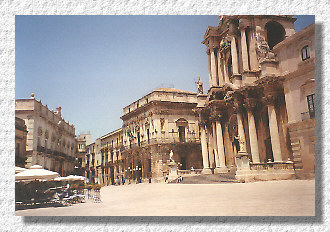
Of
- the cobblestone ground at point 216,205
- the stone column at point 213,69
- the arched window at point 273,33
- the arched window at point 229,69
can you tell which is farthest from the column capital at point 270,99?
the cobblestone ground at point 216,205

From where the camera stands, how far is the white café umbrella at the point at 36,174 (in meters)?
7.84

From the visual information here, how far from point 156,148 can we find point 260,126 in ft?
38.6

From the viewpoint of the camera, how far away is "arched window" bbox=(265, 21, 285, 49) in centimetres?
1727

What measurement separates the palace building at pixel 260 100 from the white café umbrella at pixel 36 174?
7715mm

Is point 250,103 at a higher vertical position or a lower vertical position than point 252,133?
higher

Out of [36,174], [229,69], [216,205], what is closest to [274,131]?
[229,69]

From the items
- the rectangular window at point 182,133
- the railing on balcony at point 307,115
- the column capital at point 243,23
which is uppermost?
the column capital at point 243,23

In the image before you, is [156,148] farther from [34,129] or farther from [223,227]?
[223,227]

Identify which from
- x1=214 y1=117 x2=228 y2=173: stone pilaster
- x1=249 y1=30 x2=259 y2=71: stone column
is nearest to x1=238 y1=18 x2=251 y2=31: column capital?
x1=249 y1=30 x2=259 y2=71: stone column

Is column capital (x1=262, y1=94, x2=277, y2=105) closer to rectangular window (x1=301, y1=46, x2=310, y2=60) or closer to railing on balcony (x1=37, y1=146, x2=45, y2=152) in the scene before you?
rectangular window (x1=301, y1=46, x2=310, y2=60)

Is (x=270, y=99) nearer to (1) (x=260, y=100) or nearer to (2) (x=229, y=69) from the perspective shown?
(1) (x=260, y=100)

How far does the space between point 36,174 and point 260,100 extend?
506 inches

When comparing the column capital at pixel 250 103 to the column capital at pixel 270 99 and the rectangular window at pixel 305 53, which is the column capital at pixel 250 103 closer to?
the column capital at pixel 270 99

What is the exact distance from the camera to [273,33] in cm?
1822
